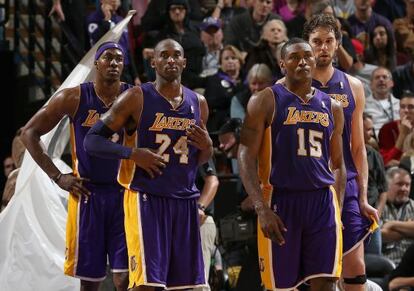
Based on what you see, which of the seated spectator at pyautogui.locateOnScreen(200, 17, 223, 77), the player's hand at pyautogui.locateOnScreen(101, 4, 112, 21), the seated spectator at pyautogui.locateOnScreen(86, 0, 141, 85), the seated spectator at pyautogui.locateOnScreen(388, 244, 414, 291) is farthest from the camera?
the seated spectator at pyautogui.locateOnScreen(200, 17, 223, 77)

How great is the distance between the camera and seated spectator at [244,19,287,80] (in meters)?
12.8

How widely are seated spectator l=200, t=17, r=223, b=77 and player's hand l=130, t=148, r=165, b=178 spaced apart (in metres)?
6.48

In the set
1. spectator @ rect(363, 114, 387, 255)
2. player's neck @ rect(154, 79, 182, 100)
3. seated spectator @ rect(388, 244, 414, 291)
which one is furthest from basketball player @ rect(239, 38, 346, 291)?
spectator @ rect(363, 114, 387, 255)

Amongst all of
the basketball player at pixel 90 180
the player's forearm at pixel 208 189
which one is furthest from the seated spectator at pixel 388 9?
the basketball player at pixel 90 180

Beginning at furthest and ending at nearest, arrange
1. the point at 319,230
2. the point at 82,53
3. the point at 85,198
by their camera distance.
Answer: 1. the point at 82,53
2. the point at 85,198
3. the point at 319,230

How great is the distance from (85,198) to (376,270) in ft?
9.33

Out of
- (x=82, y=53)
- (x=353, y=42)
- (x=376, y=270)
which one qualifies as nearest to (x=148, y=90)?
(x=376, y=270)

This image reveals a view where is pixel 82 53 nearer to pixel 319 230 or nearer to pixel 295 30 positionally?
pixel 295 30

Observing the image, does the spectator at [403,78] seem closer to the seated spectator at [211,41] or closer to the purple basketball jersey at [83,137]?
the seated spectator at [211,41]

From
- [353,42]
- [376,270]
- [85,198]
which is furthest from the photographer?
[353,42]

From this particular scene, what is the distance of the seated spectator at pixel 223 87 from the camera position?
12750mm

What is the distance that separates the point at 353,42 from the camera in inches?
551

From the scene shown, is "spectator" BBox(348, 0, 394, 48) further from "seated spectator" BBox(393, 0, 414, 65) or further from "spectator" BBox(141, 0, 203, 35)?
"spectator" BBox(141, 0, 203, 35)

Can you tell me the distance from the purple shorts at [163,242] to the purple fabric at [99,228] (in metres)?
0.55
